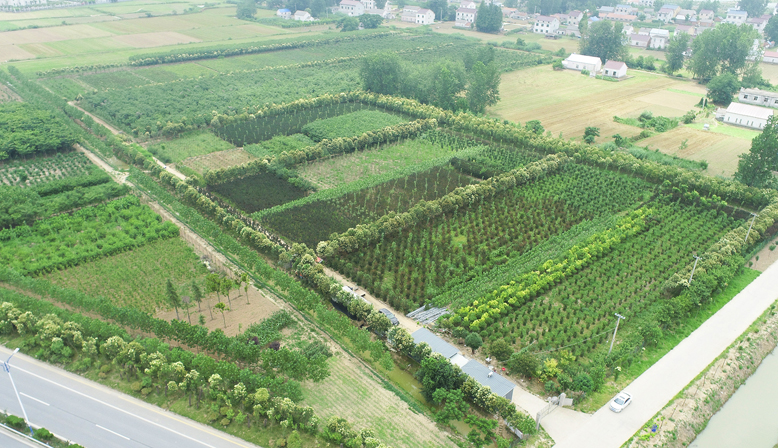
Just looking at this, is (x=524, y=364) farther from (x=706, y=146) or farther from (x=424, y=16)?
(x=424, y=16)

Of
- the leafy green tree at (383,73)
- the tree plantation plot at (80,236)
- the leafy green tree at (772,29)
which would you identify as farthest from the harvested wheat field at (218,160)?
the leafy green tree at (772,29)

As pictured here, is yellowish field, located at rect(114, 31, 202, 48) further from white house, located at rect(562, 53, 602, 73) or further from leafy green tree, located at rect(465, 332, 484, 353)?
leafy green tree, located at rect(465, 332, 484, 353)

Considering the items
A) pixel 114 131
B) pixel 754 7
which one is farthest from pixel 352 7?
pixel 754 7

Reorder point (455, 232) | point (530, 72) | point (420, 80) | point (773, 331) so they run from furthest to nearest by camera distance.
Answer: point (530, 72), point (420, 80), point (455, 232), point (773, 331)

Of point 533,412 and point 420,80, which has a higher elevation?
point 420,80

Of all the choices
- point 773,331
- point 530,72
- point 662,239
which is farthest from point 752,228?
point 530,72

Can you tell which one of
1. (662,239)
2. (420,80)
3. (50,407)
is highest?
(420,80)

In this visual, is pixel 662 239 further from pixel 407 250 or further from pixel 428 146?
pixel 428 146
